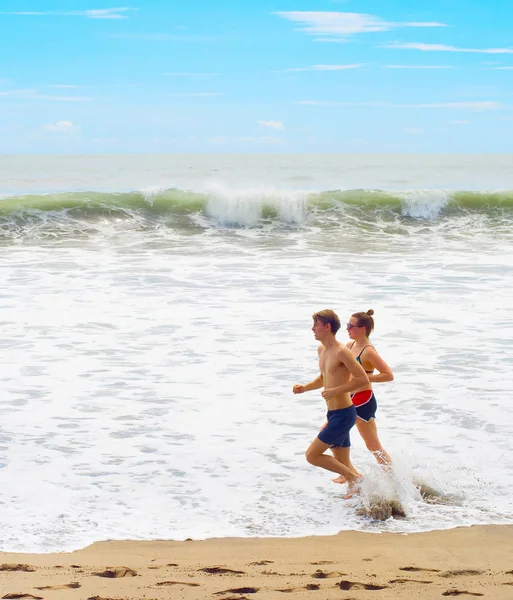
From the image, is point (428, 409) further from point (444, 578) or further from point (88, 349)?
point (88, 349)

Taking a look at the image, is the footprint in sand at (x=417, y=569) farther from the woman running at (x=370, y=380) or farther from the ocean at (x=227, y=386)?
the woman running at (x=370, y=380)

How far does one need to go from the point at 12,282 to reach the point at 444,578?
1141cm

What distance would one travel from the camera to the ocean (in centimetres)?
489

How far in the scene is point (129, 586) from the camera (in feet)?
12.3

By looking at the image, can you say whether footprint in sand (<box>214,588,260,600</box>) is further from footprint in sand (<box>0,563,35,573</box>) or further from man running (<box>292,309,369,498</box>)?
man running (<box>292,309,369,498</box>)

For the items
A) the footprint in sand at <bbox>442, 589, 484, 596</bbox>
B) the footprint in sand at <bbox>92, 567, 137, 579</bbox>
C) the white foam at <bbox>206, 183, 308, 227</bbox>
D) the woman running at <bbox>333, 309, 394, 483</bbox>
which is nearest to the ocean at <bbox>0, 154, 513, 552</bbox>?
the woman running at <bbox>333, 309, 394, 483</bbox>

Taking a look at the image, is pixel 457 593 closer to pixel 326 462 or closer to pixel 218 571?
pixel 218 571

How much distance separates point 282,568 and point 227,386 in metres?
3.78

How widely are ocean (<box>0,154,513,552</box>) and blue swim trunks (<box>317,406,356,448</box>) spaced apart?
263 mm

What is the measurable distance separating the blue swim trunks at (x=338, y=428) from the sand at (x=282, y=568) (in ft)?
2.22

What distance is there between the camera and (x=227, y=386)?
7715 mm

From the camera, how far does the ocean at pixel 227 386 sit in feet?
16.0

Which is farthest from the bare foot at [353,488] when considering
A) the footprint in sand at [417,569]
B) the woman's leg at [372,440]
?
the footprint in sand at [417,569]

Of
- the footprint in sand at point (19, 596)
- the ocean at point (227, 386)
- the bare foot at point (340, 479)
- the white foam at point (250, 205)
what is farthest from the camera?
the white foam at point (250, 205)
